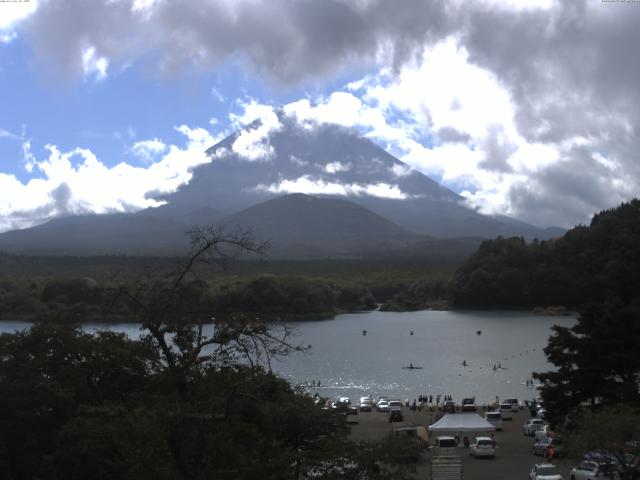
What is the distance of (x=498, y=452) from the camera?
15719 mm

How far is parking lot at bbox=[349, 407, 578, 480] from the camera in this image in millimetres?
12898

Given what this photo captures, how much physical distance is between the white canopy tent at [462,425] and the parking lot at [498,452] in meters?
0.43

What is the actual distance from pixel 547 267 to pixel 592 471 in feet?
190

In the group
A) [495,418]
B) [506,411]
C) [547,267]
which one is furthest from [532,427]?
[547,267]

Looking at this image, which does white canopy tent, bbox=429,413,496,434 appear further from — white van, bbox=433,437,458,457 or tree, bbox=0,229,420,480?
tree, bbox=0,229,420,480

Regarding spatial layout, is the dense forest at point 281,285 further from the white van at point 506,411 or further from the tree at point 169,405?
the tree at point 169,405

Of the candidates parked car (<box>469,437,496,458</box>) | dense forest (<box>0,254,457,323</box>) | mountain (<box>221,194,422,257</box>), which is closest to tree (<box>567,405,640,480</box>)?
parked car (<box>469,437,496,458</box>)

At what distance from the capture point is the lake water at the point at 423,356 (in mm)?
31203

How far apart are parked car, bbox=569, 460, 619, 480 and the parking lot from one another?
0.45 feet

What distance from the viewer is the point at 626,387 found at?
13.4 meters

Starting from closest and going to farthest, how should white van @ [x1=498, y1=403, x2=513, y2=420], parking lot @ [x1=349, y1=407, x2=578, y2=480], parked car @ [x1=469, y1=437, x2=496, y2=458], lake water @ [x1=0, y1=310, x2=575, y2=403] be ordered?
parking lot @ [x1=349, y1=407, x2=578, y2=480] → parked car @ [x1=469, y1=437, x2=496, y2=458] → white van @ [x1=498, y1=403, x2=513, y2=420] → lake water @ [x1=0, y1=310, x2=575, y2=403]

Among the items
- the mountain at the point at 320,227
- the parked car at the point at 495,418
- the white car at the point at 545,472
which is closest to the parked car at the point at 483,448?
the white car at the point at 545,472

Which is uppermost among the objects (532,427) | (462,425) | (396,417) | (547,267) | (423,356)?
(547,267)

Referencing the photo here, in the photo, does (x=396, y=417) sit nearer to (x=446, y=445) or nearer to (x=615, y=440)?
(x=446, y=445)
